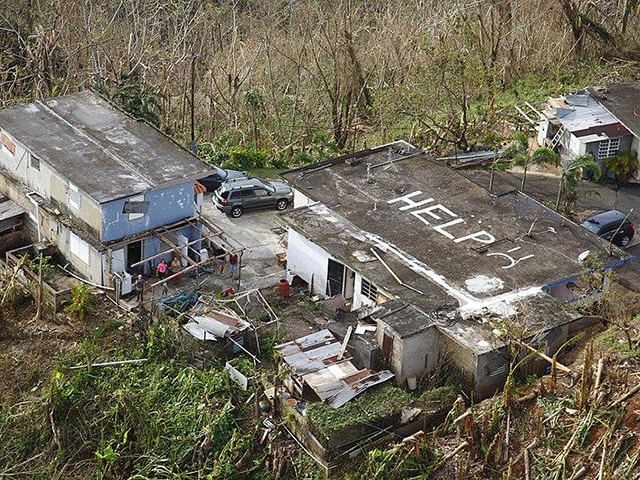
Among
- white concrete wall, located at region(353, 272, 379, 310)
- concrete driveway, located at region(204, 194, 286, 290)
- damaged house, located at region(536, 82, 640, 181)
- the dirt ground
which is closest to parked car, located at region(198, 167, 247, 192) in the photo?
concrete driveway, located at region(204, 194, 286, 290)

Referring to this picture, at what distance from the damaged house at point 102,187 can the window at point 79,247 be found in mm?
48

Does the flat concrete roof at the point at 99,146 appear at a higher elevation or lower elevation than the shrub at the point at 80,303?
higher

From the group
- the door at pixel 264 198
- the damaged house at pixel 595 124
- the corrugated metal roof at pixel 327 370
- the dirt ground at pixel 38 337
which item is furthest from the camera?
the damaged house at pixel 595 124

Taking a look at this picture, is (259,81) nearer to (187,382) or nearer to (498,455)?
(187,382)

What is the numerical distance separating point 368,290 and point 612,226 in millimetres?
11244

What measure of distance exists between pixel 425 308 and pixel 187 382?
777 cm

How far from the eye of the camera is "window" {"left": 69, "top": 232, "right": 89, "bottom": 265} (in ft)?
114

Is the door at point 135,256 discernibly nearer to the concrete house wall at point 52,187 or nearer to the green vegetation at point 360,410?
the concrete house wall at point 52,187

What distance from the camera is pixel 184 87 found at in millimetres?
51344


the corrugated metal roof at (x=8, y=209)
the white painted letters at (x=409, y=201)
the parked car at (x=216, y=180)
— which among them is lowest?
the parked car at (x=216, y=180)

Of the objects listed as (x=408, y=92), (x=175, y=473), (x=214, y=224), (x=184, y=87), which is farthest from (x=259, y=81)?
(x=175, y=473)

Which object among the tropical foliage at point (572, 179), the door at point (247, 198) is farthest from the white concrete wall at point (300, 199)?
the tropical foliage at point (572, 179)

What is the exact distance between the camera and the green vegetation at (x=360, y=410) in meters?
27.0

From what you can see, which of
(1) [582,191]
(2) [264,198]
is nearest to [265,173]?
(2) [264,198]
